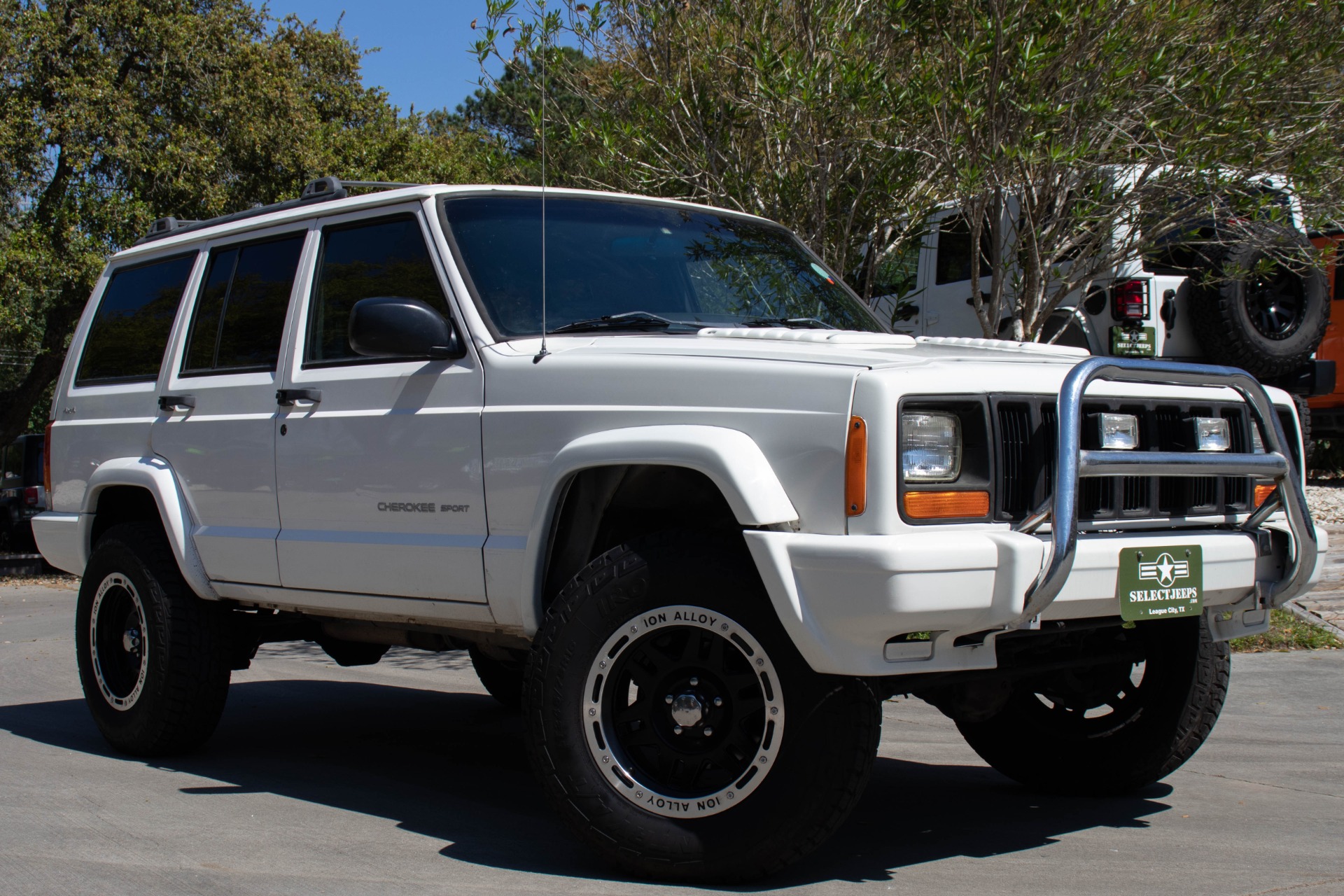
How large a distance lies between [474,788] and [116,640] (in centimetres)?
181

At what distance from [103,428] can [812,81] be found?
13.1ft

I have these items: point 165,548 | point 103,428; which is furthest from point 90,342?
point 165,548

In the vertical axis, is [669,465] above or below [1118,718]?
above

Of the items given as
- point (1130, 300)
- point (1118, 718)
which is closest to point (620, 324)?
point (1118, 718)

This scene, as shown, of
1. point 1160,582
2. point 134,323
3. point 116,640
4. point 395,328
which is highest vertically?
point 134,323

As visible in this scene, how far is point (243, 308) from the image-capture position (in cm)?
532

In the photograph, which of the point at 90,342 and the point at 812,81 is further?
the point at 812,81

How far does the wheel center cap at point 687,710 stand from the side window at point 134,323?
3092mm

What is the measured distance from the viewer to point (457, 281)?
4.39 metres

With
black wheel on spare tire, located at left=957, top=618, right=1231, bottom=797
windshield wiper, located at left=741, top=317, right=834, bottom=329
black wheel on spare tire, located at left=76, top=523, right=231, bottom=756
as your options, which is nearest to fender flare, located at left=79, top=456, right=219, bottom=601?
black wheel on spare tire, located at left=76, top=523, right=231, bottom=756

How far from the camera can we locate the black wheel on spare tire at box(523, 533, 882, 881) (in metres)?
3.39

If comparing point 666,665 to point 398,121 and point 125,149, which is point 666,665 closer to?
point 125,149

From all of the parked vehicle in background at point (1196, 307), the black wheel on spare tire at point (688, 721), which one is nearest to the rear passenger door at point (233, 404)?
the black wheel on spare tire at point (688, 721)

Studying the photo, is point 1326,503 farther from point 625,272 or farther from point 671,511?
point 671,511
